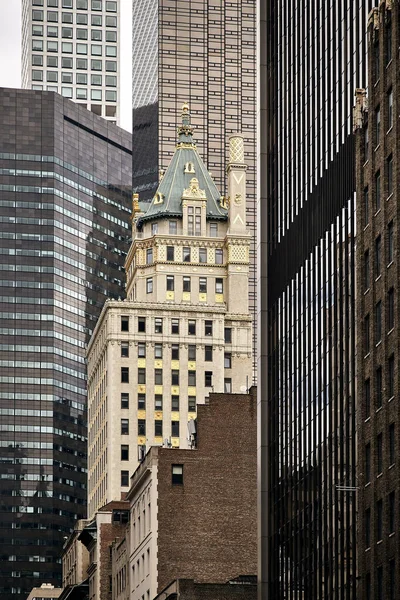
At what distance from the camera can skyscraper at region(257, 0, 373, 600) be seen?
98.8m

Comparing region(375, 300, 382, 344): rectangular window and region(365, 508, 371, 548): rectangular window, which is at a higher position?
region(375, 300, 382, 344): rectangular window

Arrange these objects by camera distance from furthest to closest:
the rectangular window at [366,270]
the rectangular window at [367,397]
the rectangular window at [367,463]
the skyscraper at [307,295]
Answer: the skyscraper at [307,295], the rectangular window at [366,270], the rectangular window at [367,397], the rectangular window at [367,463]

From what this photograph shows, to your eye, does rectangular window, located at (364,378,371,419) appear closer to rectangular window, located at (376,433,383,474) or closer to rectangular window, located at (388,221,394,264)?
rectangular window, located at (376,433,383,474)

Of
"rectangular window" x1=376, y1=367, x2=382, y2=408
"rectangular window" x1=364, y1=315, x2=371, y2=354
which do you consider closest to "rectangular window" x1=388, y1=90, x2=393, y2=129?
"rectangular window" x1=364, y1=315, x2=371, y2=354

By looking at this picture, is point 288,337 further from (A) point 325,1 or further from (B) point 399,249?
(B) point 399,249

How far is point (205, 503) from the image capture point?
143 m

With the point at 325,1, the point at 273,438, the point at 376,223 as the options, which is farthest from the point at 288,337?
the point at 376,223

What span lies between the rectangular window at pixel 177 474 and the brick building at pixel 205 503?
0.08 meters

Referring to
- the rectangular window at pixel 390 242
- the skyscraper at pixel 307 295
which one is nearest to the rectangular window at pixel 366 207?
the rectangular window at pixel 390 242

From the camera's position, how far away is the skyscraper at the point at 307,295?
9881 cm

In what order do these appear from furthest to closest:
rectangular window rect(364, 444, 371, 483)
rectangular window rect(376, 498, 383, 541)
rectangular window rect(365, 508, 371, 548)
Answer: rectangular window rect(364, 444, 371, 483) < rectangular window rect(365, 508, 371, 548) < rectangular window rect(376, 498, 383, 541)

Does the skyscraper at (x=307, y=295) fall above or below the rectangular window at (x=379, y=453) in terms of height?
above

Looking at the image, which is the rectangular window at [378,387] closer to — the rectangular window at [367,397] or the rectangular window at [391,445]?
the rectangular window at [367,397]

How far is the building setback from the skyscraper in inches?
214
